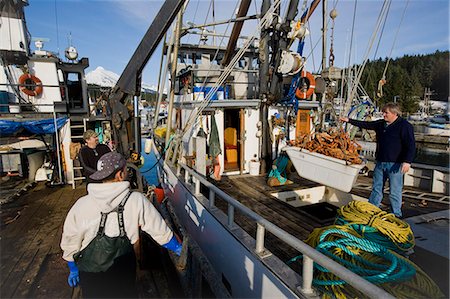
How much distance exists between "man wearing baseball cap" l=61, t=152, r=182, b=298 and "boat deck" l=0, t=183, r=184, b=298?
62.7 inches

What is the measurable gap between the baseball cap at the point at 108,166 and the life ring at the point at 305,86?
261 inches

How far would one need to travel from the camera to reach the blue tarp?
705 cm

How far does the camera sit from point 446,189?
541 centimetres

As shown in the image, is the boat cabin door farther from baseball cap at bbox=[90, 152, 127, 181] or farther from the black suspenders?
the black suspenders

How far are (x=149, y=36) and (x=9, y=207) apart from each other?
554 cm

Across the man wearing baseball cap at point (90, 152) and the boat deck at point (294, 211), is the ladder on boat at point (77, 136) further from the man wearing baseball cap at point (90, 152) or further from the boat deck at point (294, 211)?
the boat deck at point (294, 211)

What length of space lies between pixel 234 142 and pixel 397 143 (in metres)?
6.01

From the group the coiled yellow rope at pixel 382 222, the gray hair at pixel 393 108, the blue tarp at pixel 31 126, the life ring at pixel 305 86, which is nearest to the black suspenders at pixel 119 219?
the coiled yellow rope at pixel 382 222

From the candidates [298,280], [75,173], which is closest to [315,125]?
[298,280]

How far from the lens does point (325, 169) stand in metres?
4.38

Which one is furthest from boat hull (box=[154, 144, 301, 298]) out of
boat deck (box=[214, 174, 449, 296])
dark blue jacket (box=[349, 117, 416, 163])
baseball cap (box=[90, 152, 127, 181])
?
dark blue jacket (box=[349, 117, 416, 163])

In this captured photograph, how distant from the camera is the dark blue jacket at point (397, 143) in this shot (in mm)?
3338

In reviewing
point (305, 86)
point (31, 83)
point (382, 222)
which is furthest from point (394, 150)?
point (31, 83)

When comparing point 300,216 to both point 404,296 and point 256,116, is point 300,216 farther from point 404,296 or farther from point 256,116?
point 256,116
